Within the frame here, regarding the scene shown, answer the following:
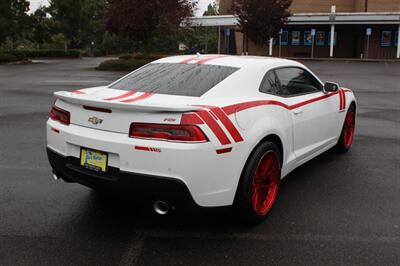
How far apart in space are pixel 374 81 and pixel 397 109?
7999 mm

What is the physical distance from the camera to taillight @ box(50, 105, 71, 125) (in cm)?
384

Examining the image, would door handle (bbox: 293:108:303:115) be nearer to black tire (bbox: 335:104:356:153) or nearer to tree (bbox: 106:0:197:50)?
black tire (bbox: 335:104:356:153)

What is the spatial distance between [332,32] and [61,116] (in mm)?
36635

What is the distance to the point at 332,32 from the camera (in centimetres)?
3738

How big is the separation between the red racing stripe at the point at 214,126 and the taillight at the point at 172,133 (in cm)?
11

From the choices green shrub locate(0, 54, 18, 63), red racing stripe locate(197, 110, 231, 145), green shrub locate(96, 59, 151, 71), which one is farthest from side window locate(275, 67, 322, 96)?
green shrub locate(0, 54, 18, 63)

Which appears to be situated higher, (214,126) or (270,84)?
(270,84)

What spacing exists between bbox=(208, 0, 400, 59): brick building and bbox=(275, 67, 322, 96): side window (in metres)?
32.2

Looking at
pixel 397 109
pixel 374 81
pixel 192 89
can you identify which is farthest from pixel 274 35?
pixel 192 89

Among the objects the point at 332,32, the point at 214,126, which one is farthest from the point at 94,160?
the point at 332,32

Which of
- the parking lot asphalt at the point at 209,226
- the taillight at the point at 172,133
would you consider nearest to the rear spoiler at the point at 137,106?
the taillight at the point at 172,133

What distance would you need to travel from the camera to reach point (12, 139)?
7164 millimetres

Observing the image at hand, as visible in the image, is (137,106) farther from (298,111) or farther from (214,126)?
(298,111)

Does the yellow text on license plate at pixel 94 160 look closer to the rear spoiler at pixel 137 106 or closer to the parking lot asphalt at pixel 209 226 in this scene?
the rear spoiler at pixel 137 106
